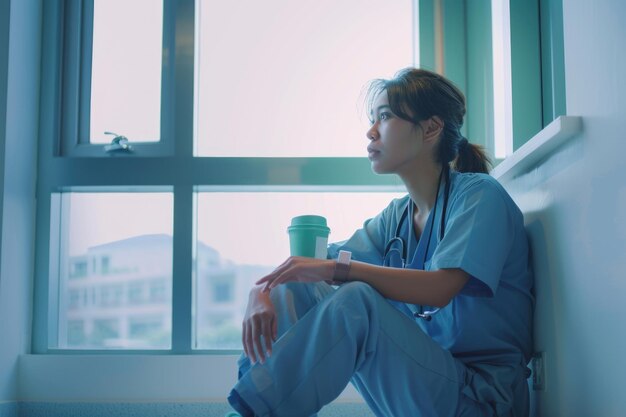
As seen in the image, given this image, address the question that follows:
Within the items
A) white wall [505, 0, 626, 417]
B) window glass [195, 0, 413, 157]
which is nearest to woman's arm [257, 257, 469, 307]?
white wall [505, 0, 626, 417]

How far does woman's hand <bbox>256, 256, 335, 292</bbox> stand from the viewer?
1419 millimetres

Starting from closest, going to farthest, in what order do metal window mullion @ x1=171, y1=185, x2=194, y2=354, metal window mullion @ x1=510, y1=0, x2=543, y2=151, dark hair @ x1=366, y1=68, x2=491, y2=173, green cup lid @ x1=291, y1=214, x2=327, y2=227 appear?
green cup lid @ x1=291, y1=214, x2=327, y2=227, dark hair @ x1=366, y1=68, x2=491, y2=173, metal window mullion @ x1=510, y1=0, x2=543, y2=151, metal window mullion @ x1=171, y1=185, x2=194, y2=354

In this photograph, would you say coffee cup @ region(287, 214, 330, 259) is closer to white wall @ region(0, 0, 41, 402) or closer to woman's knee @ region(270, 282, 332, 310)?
woman's knee @ region(270, 282, 332, 310)

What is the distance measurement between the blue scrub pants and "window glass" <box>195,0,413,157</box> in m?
1.11

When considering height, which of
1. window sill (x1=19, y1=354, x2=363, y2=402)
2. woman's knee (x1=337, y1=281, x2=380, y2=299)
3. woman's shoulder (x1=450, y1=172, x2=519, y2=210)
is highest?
woman's shoulder (x1=450, y1=172, x2=519, y2=210)

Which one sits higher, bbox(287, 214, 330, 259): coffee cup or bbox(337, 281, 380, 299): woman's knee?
bbox(287, 214, 330, 259): coffee cup

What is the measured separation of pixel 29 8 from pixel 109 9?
266 mm

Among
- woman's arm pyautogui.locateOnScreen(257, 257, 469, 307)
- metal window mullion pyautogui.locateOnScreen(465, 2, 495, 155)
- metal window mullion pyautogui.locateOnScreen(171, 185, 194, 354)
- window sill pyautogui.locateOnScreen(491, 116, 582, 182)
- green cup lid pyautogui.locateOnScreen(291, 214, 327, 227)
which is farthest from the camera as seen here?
metal window mullion pyautogui.locateOnScreen(171, 185, 194, 354)

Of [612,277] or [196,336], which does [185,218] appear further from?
[612,277]

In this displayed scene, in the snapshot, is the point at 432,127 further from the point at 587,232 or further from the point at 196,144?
the point at 196,144

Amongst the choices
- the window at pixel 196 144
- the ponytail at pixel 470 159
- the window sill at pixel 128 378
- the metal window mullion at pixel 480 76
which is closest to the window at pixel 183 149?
the window at pixel 196 144

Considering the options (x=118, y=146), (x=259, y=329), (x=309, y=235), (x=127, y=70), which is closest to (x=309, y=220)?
(x=309, y=235)

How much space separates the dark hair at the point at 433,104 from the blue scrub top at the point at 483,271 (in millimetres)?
119

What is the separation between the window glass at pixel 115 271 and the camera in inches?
92.7
